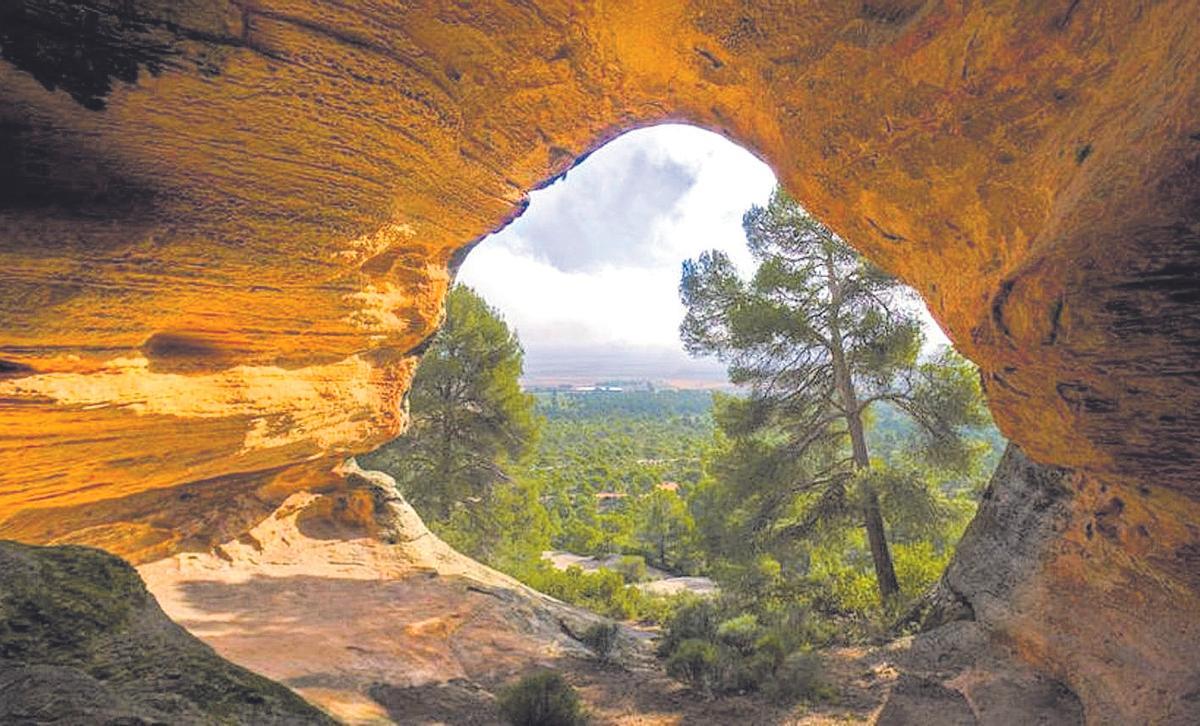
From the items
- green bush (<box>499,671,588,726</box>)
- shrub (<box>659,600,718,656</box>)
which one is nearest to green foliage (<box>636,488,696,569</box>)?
shrub (<box>659,600,718,656</box>)

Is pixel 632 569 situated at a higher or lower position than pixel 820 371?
lower

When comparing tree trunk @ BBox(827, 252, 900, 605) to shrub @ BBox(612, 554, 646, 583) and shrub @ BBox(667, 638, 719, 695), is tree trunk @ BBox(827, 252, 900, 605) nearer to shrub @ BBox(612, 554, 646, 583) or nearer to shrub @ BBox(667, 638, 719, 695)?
shrub @ BBox(667, 638, 719, 695)

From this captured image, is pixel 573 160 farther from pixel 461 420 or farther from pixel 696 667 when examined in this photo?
pixel 461 420

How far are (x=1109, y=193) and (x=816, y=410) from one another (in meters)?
9.60

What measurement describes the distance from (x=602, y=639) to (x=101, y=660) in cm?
903

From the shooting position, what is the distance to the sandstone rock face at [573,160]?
3.32 m

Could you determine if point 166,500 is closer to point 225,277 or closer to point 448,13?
point 225,277

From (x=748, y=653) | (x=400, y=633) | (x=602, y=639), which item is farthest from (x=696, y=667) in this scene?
(x=400, y=633)

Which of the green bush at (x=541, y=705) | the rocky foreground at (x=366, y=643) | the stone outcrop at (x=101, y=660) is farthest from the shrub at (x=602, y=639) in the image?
the stone outcrop at (x=101, y=660)

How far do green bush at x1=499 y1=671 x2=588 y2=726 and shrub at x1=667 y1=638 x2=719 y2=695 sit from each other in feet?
6.94

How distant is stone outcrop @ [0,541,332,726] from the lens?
Answer: 1706 mm

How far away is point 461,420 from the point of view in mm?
16109

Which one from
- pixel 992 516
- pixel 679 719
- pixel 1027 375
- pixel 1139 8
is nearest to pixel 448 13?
pixel 1139 8

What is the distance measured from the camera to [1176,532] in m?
4.38
